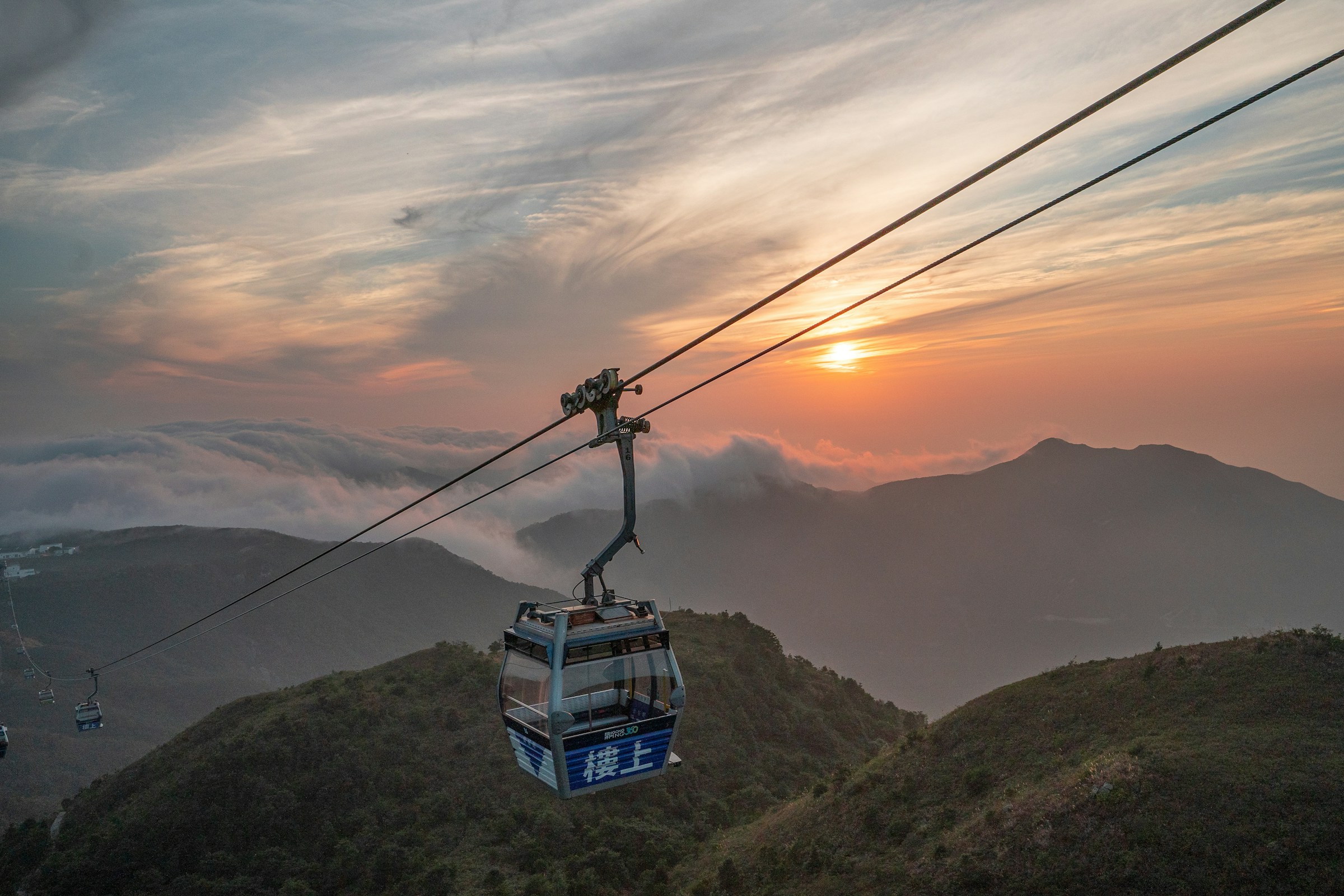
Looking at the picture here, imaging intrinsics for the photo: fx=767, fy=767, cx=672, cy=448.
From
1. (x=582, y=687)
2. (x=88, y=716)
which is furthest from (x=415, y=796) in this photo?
(x=582, y=687)

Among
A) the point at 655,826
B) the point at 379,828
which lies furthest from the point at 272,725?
the point at 655,826

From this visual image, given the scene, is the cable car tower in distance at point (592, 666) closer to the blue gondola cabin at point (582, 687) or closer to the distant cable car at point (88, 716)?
the blue gondola cabin at point (582, 687)

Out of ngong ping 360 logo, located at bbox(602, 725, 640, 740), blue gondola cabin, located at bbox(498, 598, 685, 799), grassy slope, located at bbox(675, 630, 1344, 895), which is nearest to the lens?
blue gondola cabin, located at bbox(498, 598, 685, 799)

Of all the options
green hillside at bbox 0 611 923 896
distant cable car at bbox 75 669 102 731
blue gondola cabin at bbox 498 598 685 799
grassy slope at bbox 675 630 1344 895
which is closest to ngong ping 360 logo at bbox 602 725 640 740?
blue gondola cabin at bbox 498 598 685 799

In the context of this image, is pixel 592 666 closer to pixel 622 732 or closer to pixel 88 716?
pixel 622 732

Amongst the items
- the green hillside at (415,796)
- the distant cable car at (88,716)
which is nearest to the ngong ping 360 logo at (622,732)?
the green hillside at (415,796)

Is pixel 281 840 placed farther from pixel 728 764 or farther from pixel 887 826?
pixel 887 826

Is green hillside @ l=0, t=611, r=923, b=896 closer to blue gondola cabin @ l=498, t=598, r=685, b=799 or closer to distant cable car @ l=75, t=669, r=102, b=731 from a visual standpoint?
distant cable car @ l=75, t=669, r=102, b=731
